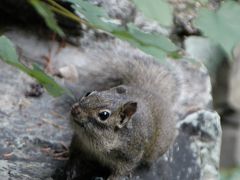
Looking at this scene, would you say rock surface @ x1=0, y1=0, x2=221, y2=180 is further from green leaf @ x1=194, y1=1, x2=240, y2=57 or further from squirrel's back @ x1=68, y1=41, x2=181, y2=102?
green leaf @ x1=194, y1=1, x2=240, y2=57

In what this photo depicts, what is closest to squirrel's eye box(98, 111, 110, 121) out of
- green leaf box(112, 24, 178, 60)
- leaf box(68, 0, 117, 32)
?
leaf box(68, 0, 117, 32)

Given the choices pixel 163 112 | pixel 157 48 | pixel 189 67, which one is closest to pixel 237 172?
pixel 157 48

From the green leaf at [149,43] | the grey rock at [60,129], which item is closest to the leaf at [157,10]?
the green leaf at [149,43]

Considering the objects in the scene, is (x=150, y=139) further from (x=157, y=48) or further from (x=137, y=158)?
(x=157, y=48)

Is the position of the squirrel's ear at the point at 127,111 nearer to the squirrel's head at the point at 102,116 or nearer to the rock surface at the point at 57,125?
the squirrel's head at the point at 102,116

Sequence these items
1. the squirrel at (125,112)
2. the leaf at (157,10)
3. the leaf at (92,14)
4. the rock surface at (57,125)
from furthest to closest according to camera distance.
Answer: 1. the rock surface at (57,125)
2. the squirrel at (125,112)
3. the leaf at (92,14)
4. the leaf at (157,10)

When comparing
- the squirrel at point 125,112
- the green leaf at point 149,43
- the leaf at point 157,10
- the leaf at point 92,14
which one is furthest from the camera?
the squirrel at point 125,112

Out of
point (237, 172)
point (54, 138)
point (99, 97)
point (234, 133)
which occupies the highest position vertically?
point (237, 172)
